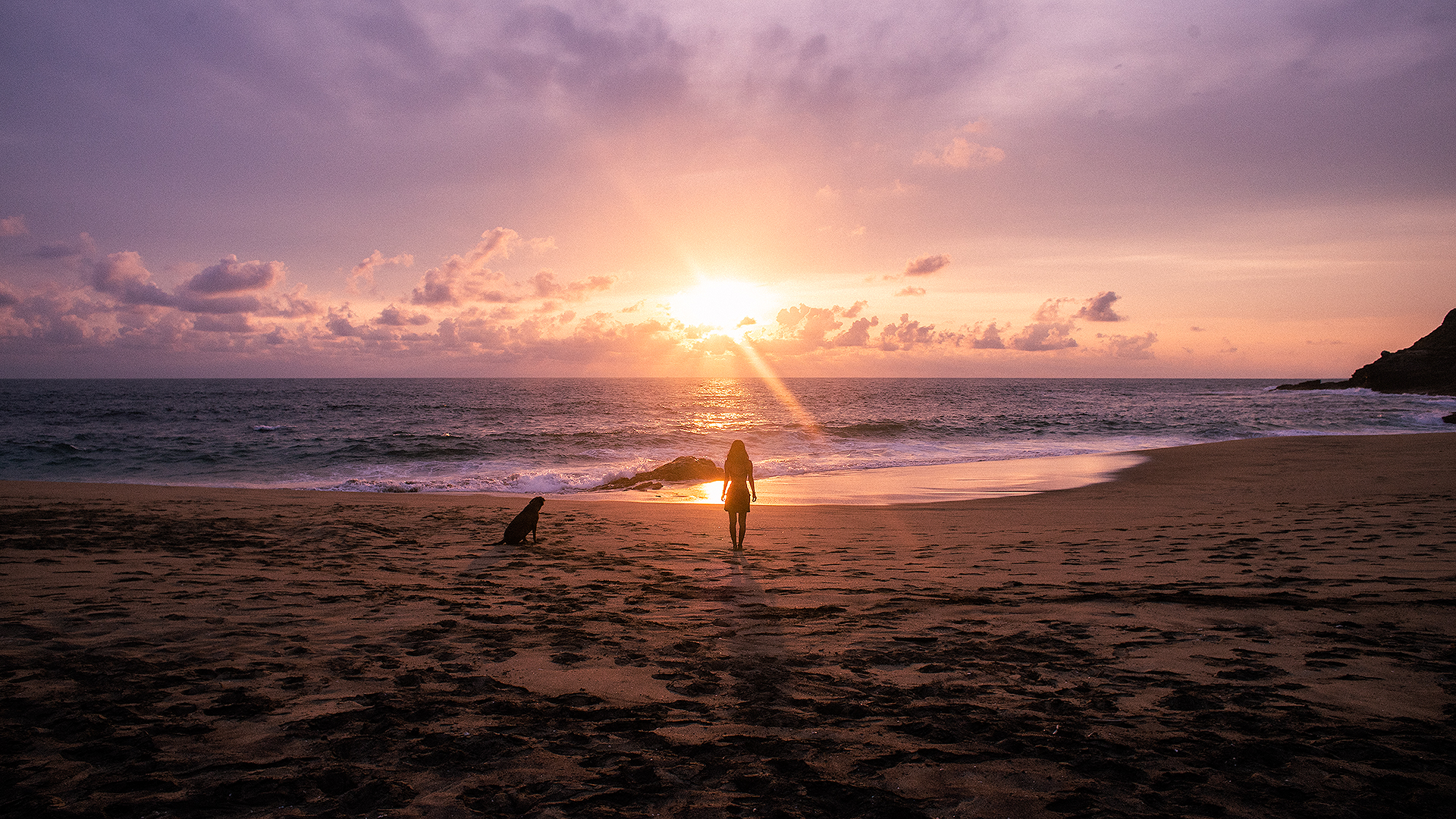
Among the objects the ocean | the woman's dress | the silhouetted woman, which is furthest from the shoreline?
the woman's dress

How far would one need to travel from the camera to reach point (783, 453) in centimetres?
3047

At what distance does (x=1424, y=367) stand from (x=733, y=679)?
9503 cm

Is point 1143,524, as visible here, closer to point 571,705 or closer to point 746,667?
point 746,667

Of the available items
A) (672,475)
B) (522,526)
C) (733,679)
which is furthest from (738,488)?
(672,475)

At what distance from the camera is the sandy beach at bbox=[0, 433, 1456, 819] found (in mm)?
3049

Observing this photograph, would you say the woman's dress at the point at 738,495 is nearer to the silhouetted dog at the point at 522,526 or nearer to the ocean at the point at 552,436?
the silhouetted dog at the point at 522,526

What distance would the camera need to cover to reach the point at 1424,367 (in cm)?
6662

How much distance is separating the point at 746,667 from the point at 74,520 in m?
12.8

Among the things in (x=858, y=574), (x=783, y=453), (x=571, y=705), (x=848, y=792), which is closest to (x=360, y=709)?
(x=571, y=705)

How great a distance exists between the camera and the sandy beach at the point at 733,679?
3.05 metres

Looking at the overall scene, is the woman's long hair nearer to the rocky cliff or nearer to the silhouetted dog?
the silhouetted dog

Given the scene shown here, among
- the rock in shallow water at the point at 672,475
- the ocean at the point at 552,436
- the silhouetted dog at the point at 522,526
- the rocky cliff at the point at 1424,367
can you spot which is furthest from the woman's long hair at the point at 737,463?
the rocky cliff at the point at 1424,367

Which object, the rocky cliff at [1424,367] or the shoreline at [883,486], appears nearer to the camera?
the shoreline at [883,486]

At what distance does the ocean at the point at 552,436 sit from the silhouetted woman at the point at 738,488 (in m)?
11.3
